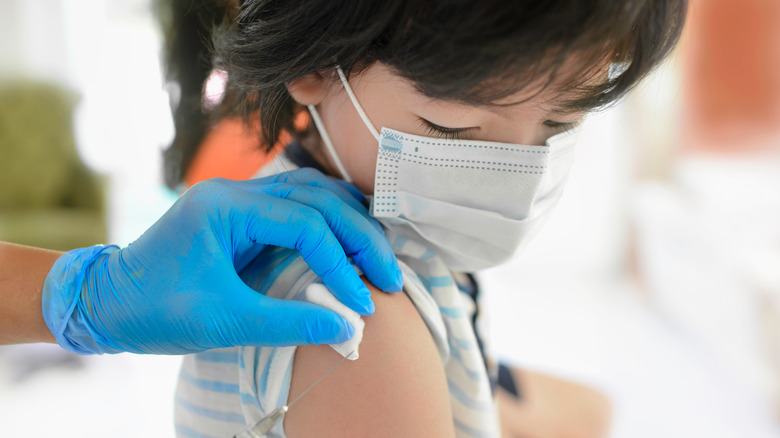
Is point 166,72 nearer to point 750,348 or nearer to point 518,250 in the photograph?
point 518,250

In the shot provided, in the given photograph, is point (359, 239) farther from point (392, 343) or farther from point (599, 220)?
point (599, 220)

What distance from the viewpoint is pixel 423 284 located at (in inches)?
31.7

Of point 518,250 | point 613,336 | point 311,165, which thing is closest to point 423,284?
point 518,250

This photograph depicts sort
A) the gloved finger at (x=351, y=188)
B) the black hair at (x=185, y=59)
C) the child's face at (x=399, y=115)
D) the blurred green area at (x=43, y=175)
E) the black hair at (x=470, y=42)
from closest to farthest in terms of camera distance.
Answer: the black hair at (x=470, y=42)
the child's face at (x=399, y=115)
the gloved finger at (x=351, y=188)
the blurred green area at (x=43, y=175)
the black hair at (x=185, y=59)

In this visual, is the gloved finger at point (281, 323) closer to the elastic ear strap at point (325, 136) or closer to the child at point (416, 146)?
the child at point (416, 146)

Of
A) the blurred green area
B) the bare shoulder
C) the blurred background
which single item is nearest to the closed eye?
the bare shoulder

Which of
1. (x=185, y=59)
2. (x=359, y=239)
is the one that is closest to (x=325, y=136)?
(x=359, y=239)

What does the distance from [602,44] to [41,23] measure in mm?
840

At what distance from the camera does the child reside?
0.55 metres

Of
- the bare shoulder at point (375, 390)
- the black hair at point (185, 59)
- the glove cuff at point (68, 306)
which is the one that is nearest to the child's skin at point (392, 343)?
the bare shoulder at point (375, 390)

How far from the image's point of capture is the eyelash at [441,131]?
2.20ft

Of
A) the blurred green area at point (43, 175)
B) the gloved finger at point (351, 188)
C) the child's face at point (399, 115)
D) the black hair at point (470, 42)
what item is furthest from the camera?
the blurred green area at point (43, 175)

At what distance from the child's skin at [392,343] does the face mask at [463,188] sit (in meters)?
0.02

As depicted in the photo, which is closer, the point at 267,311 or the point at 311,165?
the point at 267,311
